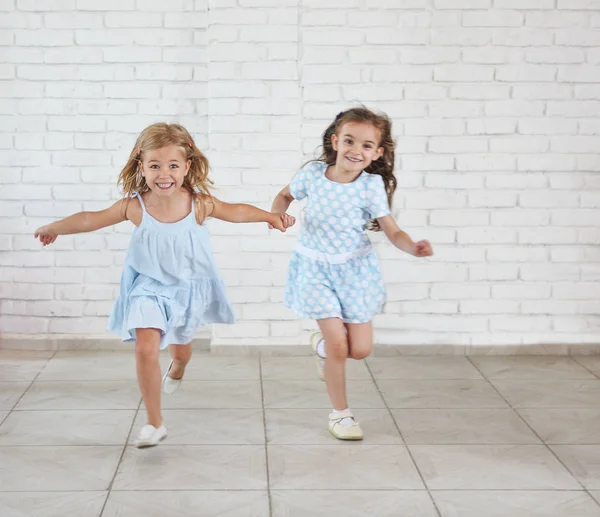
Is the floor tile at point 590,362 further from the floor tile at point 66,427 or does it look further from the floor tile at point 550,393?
the floor tile at point 66,427

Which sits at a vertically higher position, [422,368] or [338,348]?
[338,348]

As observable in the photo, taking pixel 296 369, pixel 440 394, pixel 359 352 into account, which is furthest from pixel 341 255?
pixel 296 369

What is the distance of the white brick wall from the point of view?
363 cm

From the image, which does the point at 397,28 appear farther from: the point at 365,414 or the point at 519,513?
the point at 519,513

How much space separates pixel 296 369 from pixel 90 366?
86cm

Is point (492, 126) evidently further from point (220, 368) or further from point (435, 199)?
point (220, 368)

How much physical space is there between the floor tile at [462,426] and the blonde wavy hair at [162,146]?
1.00m

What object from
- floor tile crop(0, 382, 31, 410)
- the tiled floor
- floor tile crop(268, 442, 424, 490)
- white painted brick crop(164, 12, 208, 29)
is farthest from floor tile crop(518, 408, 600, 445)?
white painted brick crop(164, 12, 208, 29)

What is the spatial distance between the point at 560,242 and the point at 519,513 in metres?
1.79

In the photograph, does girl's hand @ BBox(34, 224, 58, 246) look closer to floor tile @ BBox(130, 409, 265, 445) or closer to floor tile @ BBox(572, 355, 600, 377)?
floor tile @ BBox(130, 409, 265, 445)

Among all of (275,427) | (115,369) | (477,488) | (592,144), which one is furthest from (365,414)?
(592,144)

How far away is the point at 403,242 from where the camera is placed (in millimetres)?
2773

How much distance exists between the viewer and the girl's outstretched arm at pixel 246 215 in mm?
2885

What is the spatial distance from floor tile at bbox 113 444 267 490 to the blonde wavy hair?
750mm
